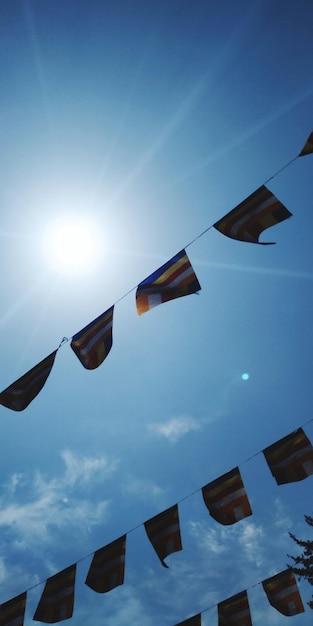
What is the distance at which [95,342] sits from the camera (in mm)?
6688

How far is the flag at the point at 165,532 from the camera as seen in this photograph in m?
7.89

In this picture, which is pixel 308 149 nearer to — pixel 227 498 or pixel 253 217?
pixel 253 217

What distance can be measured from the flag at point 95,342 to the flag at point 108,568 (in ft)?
15.8

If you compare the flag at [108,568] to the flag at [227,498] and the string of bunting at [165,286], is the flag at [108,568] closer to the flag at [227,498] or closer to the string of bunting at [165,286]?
the flag at [227,498]

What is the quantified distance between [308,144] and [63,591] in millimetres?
10840

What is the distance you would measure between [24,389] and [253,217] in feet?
17.4

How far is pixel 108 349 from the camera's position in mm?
6535

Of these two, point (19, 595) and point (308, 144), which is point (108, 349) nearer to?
point (308, 144)

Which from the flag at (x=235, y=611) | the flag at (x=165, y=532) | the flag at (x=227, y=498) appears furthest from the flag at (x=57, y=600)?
the flag at (x=235, y=611)

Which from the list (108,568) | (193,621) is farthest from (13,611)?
(193,621)

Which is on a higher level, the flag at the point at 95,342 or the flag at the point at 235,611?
the flag at the point at 95,342

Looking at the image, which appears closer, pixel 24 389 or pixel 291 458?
pixel 24 389

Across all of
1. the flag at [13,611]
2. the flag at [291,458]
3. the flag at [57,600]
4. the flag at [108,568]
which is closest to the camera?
the flag at [291,458]

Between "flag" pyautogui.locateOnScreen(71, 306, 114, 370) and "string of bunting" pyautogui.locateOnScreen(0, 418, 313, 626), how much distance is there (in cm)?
418
